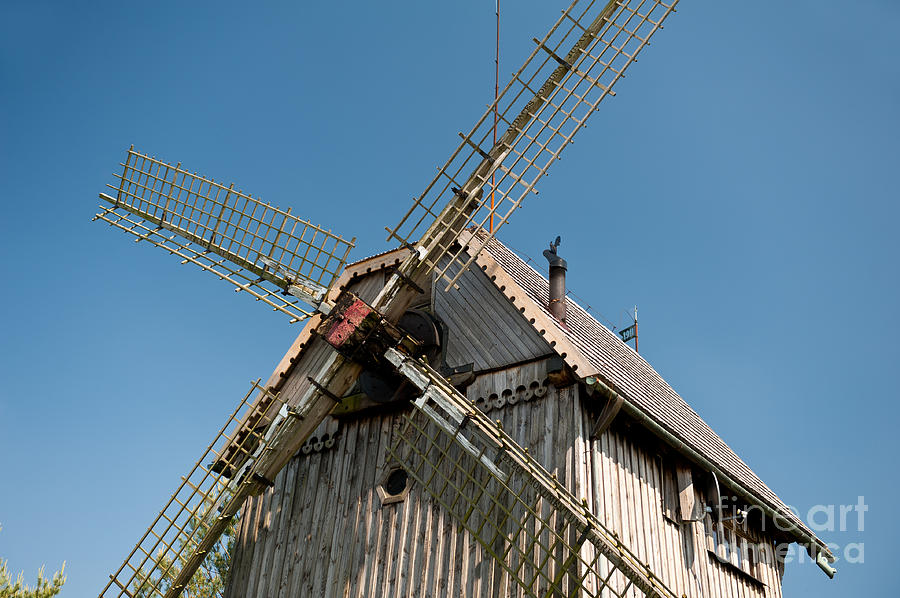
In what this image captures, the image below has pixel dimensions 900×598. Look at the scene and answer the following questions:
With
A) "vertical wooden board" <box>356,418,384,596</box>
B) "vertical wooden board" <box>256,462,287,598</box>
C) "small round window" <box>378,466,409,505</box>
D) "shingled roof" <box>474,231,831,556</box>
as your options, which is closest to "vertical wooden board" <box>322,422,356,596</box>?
"vertical wooden board" <box>356,418,384,596</box>

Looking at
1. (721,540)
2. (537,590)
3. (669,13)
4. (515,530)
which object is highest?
(669,13)

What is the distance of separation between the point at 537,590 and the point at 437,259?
150 inches

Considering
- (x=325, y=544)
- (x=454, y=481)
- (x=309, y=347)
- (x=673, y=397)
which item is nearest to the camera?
(x=454, y=481)

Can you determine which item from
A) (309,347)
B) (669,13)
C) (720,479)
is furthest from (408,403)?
(669,13)

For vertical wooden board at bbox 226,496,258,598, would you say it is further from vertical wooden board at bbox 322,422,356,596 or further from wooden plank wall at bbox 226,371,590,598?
vertical wooden board at bbox 322,422,356,596

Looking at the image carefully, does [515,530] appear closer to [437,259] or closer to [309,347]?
[437,259]

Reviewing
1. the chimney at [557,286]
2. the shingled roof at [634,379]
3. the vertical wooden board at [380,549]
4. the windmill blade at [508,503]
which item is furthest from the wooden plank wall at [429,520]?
the chimney at [557,286]

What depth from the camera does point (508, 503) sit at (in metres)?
9.52

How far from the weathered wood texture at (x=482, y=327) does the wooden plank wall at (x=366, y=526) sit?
42 centimetres

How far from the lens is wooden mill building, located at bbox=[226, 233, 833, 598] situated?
31.5 ft

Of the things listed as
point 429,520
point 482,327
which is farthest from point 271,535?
point 482,327

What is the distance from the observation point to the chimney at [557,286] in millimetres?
11000

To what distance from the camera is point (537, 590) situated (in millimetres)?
8898

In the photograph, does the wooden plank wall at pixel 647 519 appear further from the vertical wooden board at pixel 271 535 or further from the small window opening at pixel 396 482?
the vertical wooden board at pixel 271 535
